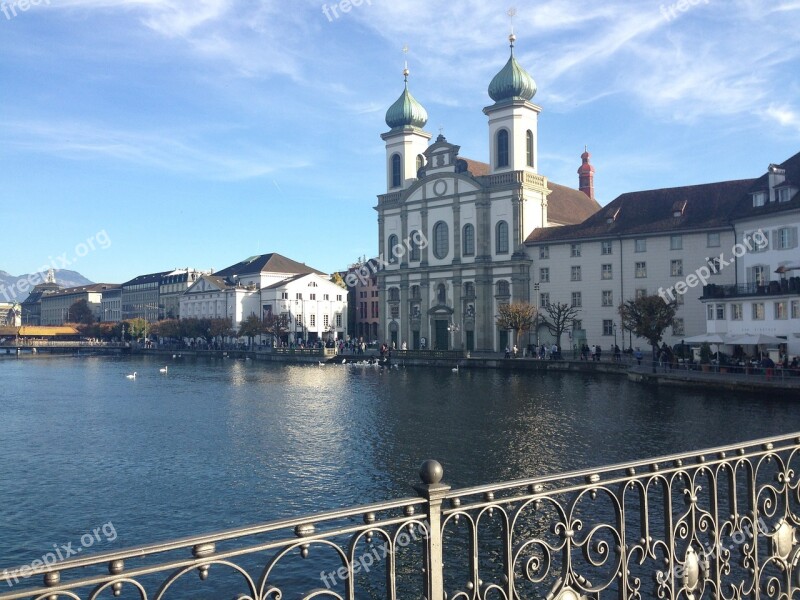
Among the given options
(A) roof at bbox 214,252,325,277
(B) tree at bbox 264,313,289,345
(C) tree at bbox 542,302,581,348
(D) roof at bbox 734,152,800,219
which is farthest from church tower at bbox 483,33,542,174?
(A) roof at bbox 214,252,325,277

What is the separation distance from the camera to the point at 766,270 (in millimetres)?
48406

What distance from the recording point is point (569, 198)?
90.1m

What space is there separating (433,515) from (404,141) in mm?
85311

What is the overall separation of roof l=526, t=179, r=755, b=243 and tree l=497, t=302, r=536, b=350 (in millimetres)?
7552

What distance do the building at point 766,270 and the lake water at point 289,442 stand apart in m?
8.63

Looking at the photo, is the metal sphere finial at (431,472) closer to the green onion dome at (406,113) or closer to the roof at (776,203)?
the roof at (776,203)

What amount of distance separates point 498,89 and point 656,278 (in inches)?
1118

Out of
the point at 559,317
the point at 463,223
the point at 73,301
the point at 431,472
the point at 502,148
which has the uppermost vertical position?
the point at 502,148

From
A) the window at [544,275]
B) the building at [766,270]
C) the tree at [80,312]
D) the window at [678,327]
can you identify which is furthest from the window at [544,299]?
the tree at [80,312]

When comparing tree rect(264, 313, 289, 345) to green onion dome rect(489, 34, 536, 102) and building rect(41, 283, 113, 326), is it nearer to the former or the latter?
green onion dome rect(489, 34, 536, 102)

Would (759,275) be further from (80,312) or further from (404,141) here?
(80,312)

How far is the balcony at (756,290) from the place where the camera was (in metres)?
42.2

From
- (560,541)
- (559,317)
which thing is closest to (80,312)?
(559,317)

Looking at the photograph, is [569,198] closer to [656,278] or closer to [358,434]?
[656,278]
